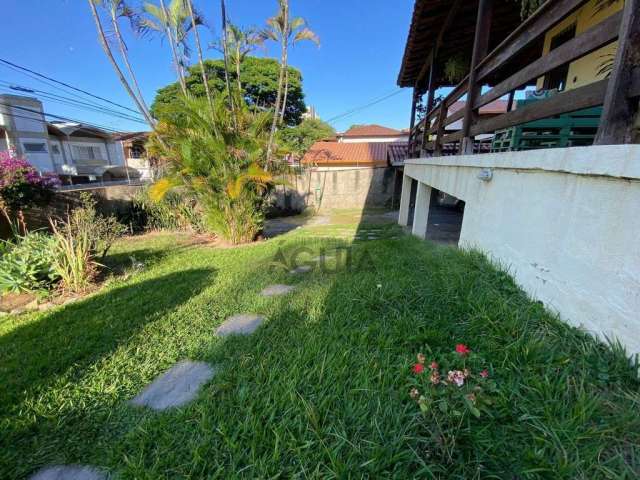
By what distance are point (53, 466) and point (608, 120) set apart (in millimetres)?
3147

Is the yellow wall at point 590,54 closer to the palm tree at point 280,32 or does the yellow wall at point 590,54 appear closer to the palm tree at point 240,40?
the palm tree at point 280,32

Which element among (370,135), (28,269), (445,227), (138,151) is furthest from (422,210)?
(370,135)

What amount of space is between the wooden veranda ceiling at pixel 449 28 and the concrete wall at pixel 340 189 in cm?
731

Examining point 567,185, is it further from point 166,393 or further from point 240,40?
point 240,40

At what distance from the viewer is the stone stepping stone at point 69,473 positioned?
1229 millimetres

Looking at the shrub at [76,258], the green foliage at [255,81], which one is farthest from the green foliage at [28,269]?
the green foliage at [255,81]

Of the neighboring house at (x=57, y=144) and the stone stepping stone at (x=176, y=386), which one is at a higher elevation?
the neighboring house at (x=57, y=144)

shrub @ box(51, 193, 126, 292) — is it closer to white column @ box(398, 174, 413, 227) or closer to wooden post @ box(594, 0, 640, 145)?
wooden post @ box(594, 0, 640, 145)

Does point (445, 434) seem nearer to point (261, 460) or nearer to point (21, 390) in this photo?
point (261, 460)

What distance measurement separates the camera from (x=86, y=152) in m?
25.8

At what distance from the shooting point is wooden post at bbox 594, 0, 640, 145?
1245 mm

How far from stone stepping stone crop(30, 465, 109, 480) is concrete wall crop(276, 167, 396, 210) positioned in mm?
12223

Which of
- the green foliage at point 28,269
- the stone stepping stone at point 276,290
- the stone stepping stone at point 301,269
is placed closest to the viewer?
the stone stepping stone at point 276,290

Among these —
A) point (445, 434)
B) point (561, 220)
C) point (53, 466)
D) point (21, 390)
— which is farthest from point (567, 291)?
point (21, 390)
